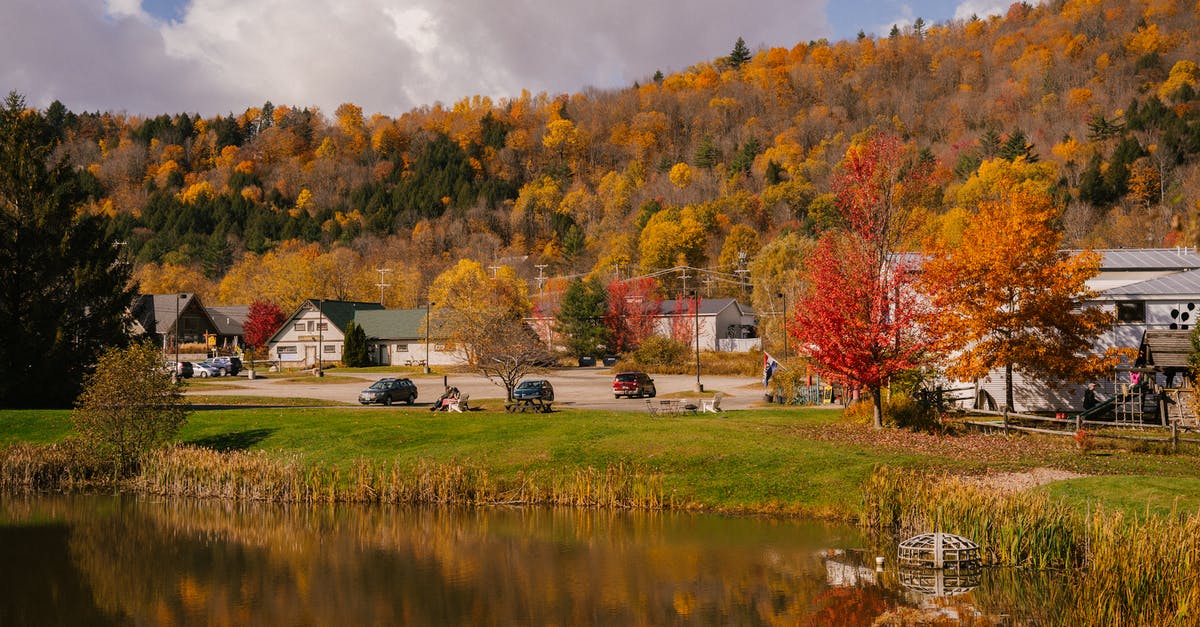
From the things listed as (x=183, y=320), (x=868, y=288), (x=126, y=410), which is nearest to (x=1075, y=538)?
(x=868, y=288)

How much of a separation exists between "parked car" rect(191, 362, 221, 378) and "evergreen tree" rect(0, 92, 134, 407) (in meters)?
29.9

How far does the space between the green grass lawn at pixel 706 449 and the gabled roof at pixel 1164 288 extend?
46.5 ft

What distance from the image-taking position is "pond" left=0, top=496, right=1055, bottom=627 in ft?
61.9

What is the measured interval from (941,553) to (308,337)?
294ft

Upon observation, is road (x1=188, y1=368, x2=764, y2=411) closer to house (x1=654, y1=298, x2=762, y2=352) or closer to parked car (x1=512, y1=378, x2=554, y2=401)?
parked car (x1=512, y1=378, x2=554, y2=401)

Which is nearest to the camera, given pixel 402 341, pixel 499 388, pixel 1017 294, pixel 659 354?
pixel 1017 294

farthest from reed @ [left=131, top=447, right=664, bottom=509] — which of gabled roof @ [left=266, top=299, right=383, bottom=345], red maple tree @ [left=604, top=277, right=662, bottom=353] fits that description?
red maple tree @ [left=604, top=277, right=662, bottom=353]

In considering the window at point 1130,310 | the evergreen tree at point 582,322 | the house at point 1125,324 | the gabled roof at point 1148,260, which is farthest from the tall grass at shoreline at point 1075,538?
the evergreen tree at point 582,322

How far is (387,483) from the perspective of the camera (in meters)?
31.2

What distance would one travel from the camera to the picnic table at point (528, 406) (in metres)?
45.5

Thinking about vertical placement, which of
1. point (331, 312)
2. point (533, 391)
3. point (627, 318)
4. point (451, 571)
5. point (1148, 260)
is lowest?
point (451, 571)

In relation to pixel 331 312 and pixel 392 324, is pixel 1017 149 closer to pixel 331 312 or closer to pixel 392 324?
pixel 392 324

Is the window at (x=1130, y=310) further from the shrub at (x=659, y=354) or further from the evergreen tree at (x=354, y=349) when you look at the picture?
the evergreen tree at (x=354, y=349)

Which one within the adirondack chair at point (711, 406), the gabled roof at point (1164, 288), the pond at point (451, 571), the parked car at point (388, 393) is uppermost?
the gabled roof at point (1164, 288)
